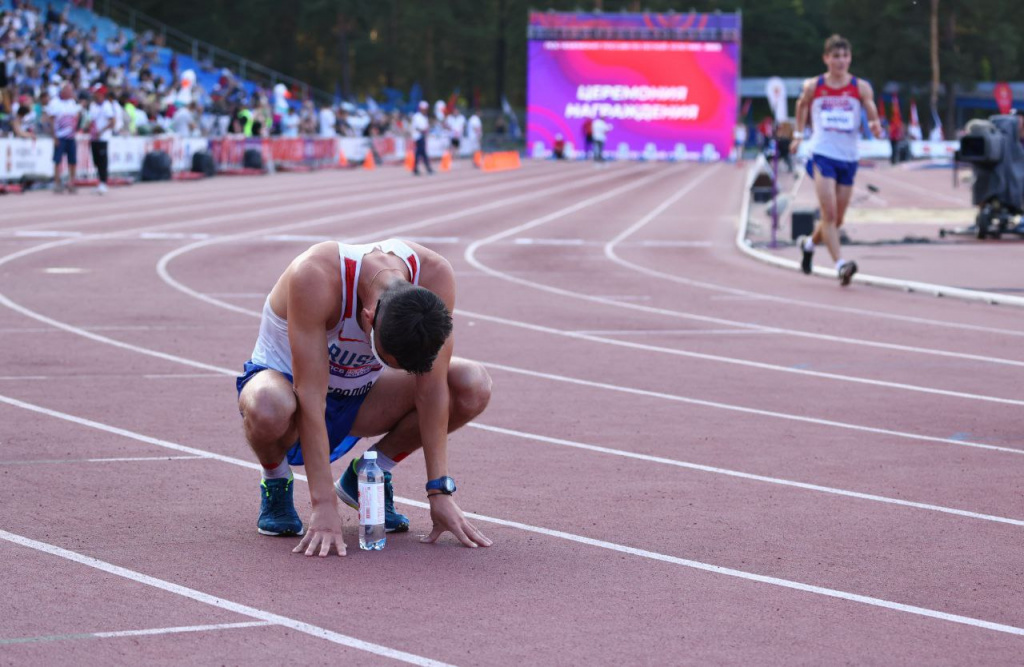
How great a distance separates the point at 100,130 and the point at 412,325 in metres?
27.5

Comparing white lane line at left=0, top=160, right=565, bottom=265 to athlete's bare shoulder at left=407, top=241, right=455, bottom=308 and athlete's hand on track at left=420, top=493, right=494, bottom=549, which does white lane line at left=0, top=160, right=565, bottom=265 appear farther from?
athlete's bare shoulder at left=407, top=241, right=455, bottom=308

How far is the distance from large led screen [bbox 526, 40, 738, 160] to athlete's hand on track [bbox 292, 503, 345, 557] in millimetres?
61014

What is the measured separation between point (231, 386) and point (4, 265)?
8157mm

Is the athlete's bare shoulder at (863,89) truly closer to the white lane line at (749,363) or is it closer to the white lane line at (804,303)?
the white lane line at (804,303)

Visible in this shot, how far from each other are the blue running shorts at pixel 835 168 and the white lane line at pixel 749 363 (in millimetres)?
3283

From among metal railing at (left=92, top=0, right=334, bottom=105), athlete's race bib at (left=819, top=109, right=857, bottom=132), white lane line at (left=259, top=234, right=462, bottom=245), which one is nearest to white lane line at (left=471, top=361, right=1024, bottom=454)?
athlete's race bib at (left=819, top=109, right=857, bottom=132)

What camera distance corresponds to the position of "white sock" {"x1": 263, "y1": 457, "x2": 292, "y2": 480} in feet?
19.0

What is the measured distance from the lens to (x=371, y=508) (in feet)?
18.4

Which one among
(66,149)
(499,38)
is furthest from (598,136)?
(499,38)

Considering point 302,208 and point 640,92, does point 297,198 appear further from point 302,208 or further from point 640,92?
point 640,92

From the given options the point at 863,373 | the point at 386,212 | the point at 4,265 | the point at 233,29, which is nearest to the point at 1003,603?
the point at 863,373

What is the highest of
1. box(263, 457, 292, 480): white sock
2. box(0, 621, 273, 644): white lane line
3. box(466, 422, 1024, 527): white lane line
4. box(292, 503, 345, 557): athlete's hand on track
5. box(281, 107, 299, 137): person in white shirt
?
box(281, 107, 299, 137): person in white shirt

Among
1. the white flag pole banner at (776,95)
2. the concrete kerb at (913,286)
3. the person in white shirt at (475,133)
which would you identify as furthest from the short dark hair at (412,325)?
the person in white shirt at (475,133)

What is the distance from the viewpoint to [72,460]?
23.8 feet
